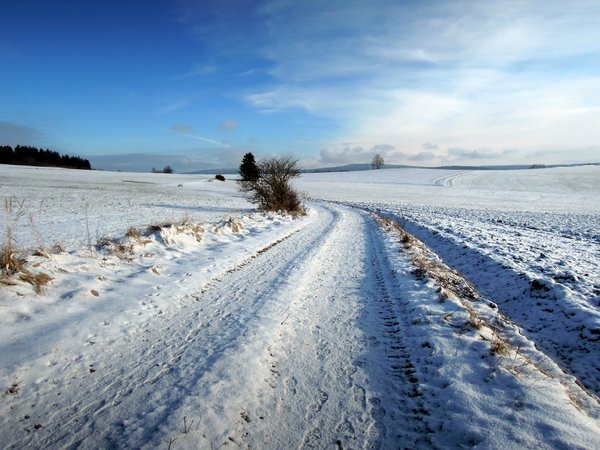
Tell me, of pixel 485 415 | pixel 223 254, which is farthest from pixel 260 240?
pixel 485 415

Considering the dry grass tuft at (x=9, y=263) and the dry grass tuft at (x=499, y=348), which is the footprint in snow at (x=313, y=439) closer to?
the dry grass tuft at (x=499, y=348)

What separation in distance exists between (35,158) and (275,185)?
122 m

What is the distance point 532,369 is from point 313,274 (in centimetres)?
465

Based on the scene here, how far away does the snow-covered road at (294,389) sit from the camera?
2.96 meters

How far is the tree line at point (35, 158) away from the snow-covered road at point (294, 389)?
131 metres

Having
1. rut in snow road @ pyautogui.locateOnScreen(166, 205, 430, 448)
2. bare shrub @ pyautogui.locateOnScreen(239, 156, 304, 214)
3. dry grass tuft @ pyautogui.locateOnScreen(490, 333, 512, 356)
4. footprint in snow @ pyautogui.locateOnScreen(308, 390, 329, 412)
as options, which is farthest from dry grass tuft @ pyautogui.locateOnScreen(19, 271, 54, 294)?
bare shrub @ pyautogui.locateOnScreen(239, 156, 304, 214)

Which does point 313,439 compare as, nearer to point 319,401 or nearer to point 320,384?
point 319,401

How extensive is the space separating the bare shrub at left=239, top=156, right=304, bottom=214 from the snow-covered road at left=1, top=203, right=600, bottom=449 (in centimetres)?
1871

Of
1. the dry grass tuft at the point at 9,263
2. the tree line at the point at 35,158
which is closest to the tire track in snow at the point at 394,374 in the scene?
the dry grass tuft at the point at 9,263

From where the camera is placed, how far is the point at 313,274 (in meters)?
7.85

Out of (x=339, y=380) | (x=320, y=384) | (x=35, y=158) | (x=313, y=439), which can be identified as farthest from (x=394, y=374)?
(x=35, y=158)

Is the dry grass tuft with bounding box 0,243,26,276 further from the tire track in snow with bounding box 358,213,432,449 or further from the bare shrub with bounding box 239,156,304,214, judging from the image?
the bare shrub with bounding box 239,156,304,214

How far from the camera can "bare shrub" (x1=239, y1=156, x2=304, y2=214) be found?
2445cm

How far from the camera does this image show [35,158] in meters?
110
